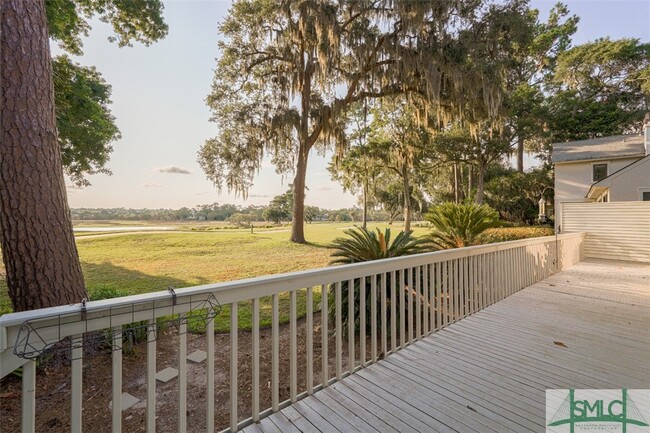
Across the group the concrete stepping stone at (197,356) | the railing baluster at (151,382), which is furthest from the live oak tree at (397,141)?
the railing baluster at (151,382)

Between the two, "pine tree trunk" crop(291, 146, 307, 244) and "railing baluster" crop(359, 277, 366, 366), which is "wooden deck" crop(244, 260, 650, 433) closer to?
"railing baluster" crop(359, 277, 366, 366)

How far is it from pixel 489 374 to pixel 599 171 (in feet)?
54.3

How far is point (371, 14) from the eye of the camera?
853 cm

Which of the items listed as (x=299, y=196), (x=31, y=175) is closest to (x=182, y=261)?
(x=299, y=196)

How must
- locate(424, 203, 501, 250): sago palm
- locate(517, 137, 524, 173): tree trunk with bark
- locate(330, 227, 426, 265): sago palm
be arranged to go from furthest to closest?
1. locate(517, 137, 524, 173): tree trunk with bark
2. locate(424, 203, 501, 250): sago palm
3. locate(330, 227, 426, 265): sago palm

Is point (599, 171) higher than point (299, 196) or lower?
higher

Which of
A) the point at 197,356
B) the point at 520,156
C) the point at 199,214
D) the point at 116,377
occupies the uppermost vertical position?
the point at 520,156

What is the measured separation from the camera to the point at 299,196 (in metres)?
11.6

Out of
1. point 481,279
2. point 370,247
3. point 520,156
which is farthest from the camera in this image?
point 520,156

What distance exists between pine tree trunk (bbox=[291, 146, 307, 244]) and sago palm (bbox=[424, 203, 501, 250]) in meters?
6.32

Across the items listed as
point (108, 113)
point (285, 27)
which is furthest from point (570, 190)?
point (108, 113)

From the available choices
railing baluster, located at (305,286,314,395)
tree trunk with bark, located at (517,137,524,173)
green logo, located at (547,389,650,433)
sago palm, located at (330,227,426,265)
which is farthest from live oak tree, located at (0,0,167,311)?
tree trunk with bark, located at (517,137,524,173)

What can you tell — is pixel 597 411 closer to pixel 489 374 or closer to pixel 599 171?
pixel 489 374

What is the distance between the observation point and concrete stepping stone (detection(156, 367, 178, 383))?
106 inches
